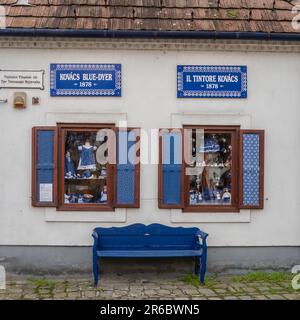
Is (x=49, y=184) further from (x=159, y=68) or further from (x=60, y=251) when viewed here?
(x=159, y=68)

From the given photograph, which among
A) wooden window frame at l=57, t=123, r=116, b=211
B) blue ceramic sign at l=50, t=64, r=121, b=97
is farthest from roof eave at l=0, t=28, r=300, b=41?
wooden window frame at l=57, t=123, r=116, b=211

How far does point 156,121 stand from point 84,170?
4.43ft

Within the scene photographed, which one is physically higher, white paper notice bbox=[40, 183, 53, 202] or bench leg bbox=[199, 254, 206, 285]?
white paper notice bbox=[40, 183, 53, 202]

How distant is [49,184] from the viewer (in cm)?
823

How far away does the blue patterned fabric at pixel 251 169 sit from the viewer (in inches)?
330

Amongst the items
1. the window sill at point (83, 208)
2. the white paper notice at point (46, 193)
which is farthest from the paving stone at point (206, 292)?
the white paper notice at point (46, 193)

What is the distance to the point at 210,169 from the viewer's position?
28.2 feet

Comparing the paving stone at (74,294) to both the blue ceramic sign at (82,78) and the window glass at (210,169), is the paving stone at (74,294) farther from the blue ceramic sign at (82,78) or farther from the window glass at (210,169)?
the blue ceramic sign at (82,78)

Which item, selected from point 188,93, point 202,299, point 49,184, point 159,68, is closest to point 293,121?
point 188,93

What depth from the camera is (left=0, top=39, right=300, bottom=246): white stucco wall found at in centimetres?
827

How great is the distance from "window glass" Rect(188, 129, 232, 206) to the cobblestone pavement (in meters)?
1.24

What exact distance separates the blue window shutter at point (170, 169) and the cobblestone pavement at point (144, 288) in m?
1.17

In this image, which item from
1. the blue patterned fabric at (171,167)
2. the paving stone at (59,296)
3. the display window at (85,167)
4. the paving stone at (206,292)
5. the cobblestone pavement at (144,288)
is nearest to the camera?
the paving stone at (59,296)

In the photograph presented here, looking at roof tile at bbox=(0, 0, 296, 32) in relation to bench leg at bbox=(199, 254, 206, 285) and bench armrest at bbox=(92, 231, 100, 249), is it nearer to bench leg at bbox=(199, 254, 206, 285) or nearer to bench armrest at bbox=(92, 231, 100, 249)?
bench armrest at bbox=(92, 231, 100, 249)
